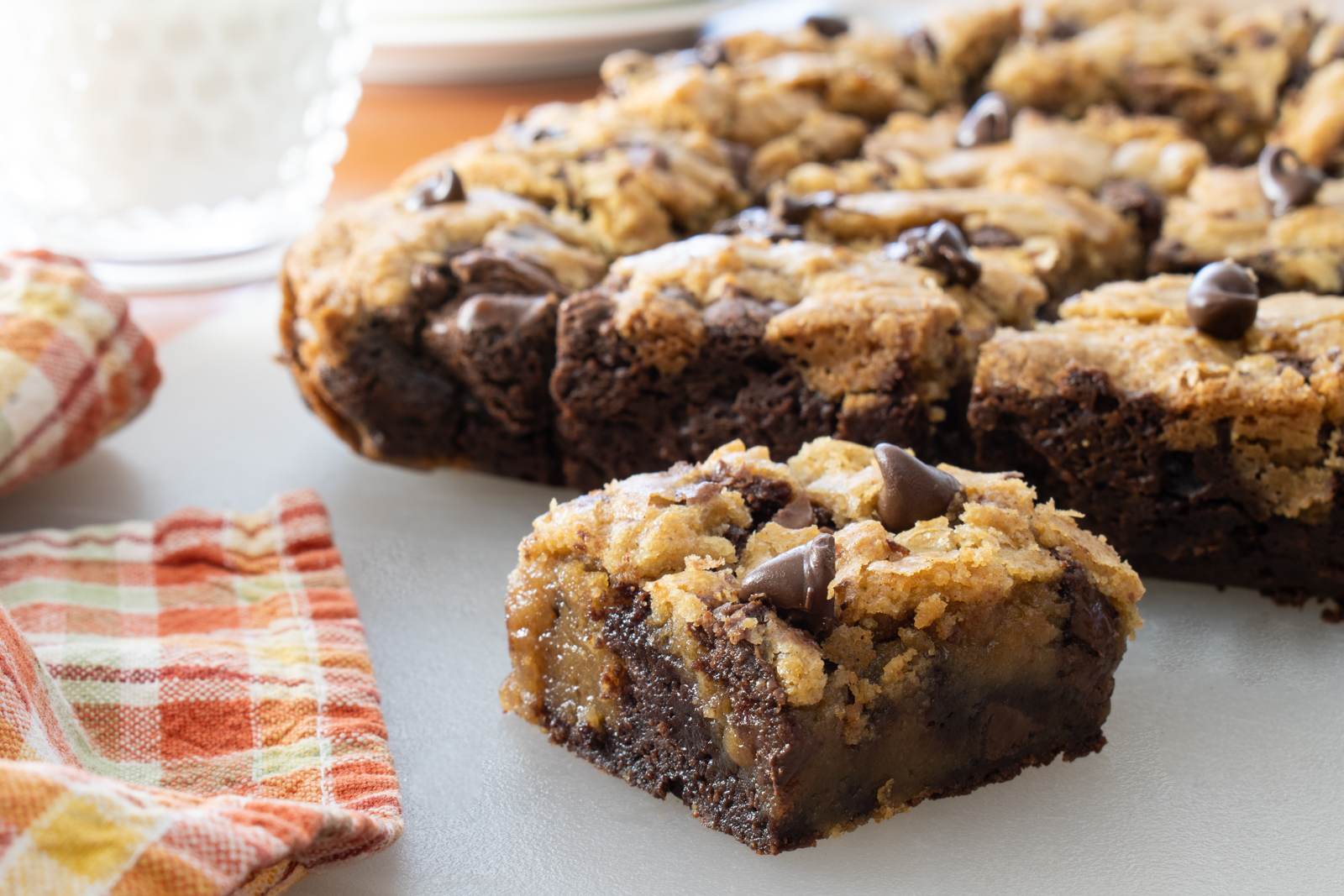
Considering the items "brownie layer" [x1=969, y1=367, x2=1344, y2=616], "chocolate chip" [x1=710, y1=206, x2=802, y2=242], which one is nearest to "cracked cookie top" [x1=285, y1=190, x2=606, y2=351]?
"chocolate chip" [x1=710, y1=206, x2=802, y2=242]

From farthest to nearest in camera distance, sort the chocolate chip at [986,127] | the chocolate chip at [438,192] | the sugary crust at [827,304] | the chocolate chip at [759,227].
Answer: the chocolate chip at [986,127], the chocolate chip at [438,192], the chocolate chip at [759,227], the sugary crust at [827,304]

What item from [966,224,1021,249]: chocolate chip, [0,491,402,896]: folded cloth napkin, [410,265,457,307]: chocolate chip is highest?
[966,224,1021,249]: chocolate chip

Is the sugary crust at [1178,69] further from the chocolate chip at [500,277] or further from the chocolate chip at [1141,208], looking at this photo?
the chocolate chip at [500,277]

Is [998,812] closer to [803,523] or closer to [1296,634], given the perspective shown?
[803,523]

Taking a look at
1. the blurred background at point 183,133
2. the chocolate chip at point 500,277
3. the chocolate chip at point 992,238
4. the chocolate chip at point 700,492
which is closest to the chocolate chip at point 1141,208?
the chocolate chip at point 992,238

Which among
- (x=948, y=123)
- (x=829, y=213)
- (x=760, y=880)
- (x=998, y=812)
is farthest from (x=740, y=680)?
(x=948, y=123)

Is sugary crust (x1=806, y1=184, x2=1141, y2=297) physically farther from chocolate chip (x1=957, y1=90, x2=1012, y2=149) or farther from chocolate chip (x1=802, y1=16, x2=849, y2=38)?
chocolate chip (x1=802, y1=16, x2=849, y2=38)

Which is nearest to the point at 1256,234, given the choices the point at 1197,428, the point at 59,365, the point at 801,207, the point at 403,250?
the point at 1197,428

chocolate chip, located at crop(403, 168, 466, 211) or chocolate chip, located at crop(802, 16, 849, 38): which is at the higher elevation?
chocolate chip, located at crop(802, 16, 849, 38)
